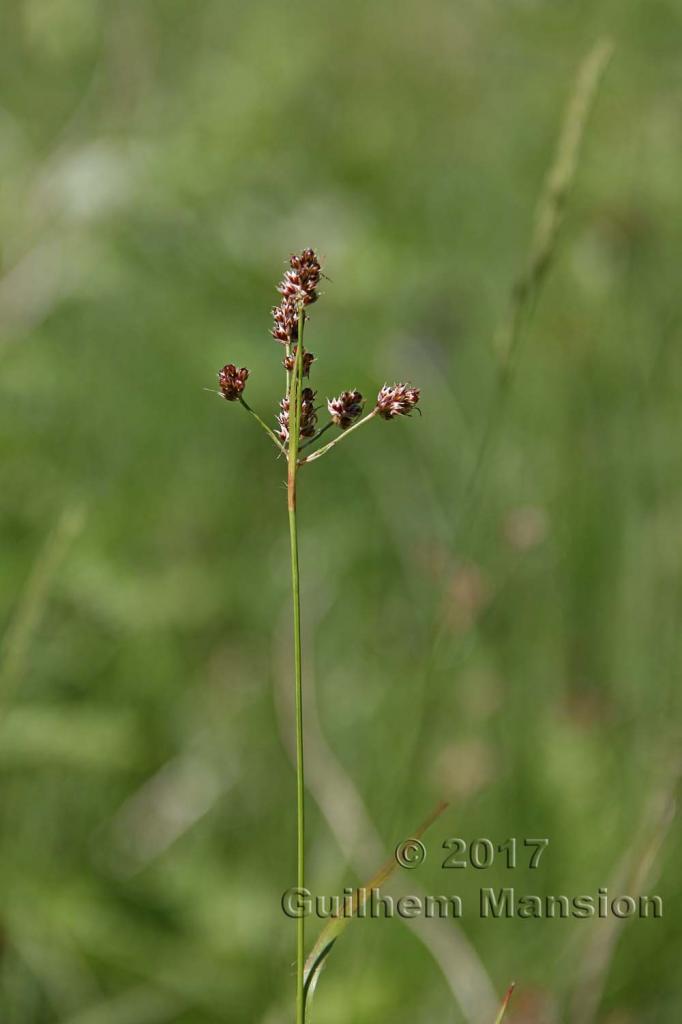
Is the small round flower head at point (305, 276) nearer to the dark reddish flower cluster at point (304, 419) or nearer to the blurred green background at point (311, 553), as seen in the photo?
the dark reddish flower cluster at point (304, 419)

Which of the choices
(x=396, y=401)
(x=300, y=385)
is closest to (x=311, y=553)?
(x=396, y=401)

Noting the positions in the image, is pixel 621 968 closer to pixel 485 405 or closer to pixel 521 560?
pixel 521 560

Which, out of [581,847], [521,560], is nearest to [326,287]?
[521,560]

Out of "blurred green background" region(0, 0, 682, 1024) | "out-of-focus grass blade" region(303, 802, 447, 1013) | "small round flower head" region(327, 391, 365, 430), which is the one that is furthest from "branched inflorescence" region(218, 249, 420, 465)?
"blurred green background" region(0, 0, 682, 1024)

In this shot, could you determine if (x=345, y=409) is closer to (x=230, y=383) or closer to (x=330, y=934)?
(x=230, y=383)

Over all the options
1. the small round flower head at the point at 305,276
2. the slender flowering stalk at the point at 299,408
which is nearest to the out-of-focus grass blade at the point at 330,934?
the slender flowering stalk at the point at 299,408

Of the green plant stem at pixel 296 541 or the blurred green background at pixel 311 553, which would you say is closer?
the green plant stem at pixel 296 541

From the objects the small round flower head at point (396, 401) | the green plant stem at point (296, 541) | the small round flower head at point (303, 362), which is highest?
the small round flower head at point (303, 362)

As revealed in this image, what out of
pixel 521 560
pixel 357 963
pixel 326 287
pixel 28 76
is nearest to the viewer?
pixel 357 963
